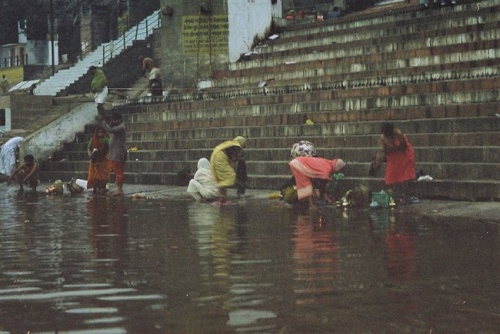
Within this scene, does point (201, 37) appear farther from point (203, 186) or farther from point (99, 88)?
point (203, 186)

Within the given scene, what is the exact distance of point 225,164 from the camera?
16062mm

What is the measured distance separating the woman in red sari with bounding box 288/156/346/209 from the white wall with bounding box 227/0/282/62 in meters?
11.5

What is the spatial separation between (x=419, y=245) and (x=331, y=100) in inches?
361

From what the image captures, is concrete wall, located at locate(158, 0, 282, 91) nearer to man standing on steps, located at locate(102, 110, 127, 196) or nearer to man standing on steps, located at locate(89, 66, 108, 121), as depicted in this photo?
man standing on steps, located at locate(89, 66, 108, 121)

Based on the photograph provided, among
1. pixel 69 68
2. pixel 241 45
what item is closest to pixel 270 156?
pixel 241 45

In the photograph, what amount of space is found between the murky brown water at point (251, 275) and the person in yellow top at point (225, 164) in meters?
3.18

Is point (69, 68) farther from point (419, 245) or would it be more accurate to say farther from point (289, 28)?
point (419, 245)

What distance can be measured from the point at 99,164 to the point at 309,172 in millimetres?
5794

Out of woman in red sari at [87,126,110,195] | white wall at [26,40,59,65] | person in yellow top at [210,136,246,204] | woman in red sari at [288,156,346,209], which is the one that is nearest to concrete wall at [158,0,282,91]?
woman in red sari at [87,126,110,195]

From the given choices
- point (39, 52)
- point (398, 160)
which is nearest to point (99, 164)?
point (398, 160)

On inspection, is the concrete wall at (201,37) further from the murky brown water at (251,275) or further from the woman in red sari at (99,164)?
the murky brown water at (251,275)

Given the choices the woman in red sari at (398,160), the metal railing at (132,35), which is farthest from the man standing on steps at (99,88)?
the metal railing at (132,35)

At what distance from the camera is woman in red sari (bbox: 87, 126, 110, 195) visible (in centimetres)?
1908

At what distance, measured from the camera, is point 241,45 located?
85.0 ft
